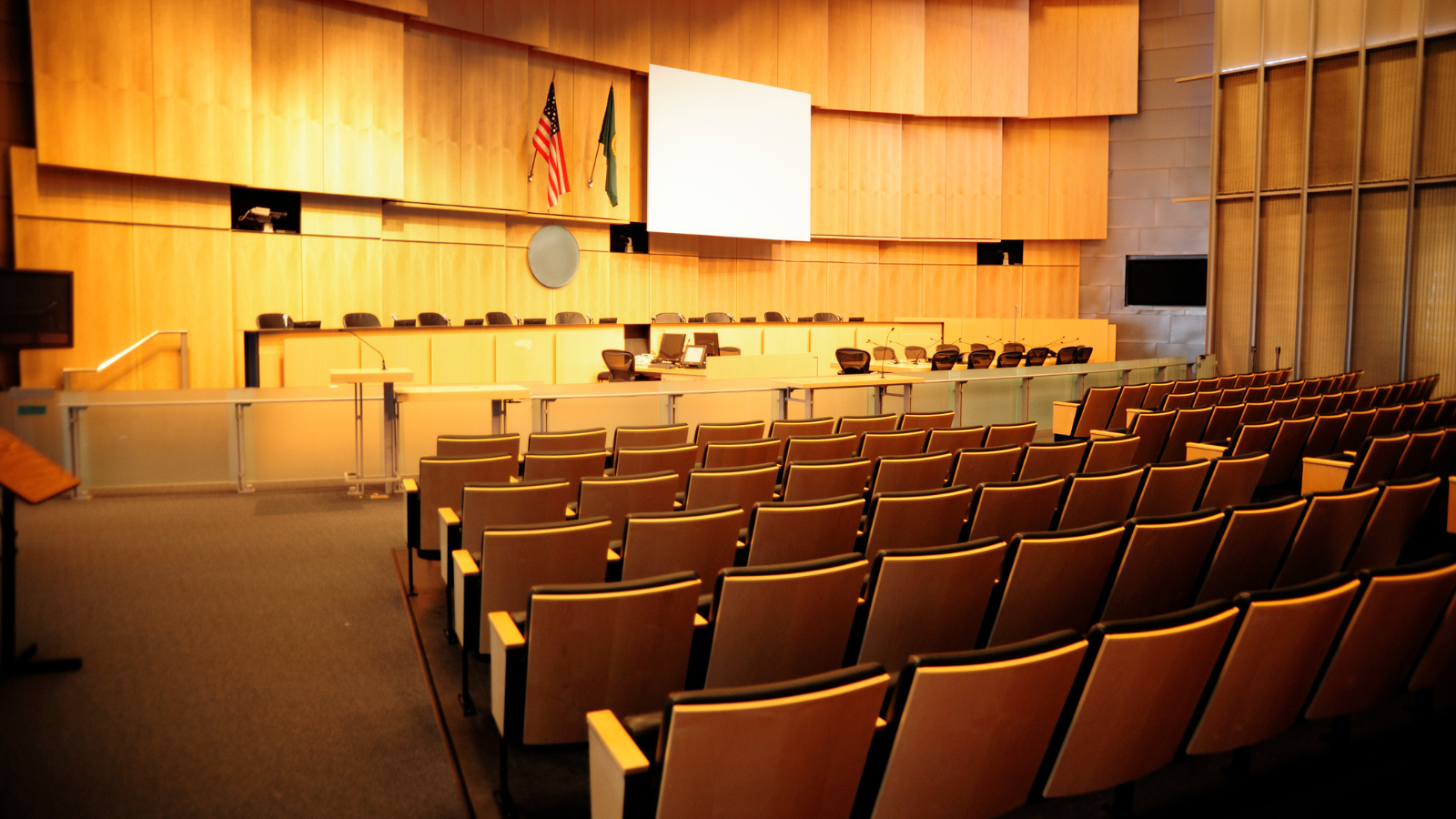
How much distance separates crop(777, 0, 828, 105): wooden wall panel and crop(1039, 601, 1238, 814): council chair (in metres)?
15.8

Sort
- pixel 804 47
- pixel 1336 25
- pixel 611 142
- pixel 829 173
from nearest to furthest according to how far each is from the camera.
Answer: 1. pixel 1336 25
2. pixel 611 142
3. pixel 804 47
4. pixel 829 173

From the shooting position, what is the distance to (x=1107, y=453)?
5.32 meters

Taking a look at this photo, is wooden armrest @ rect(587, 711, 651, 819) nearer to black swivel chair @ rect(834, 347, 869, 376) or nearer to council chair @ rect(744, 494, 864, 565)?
council chair @ rect(744, 494, 864, 565)

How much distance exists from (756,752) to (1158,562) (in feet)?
6.58

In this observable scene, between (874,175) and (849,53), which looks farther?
(874,175)

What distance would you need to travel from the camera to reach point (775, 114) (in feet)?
53.5

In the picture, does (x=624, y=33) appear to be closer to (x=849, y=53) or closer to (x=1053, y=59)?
(x=849, y=53)

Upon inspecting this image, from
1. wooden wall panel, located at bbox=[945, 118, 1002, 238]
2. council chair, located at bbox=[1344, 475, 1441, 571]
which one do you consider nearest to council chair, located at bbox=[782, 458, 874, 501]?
council chair, located at bbox=[1344, 475, 1441, 571]

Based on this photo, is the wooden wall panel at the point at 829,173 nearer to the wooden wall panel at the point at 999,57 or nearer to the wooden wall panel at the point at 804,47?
the wooden wall panel at the point at 804,47

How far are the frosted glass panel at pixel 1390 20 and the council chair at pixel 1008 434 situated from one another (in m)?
9.79

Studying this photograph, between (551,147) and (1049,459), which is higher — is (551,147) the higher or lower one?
the higher one

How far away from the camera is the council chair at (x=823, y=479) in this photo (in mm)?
4539

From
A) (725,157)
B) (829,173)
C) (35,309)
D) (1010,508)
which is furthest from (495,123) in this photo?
(1010,508)

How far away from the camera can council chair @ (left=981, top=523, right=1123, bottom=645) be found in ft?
9.63
